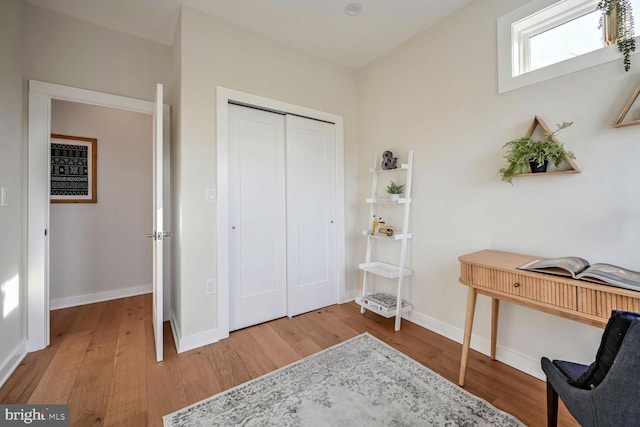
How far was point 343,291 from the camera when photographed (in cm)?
308

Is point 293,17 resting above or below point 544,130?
above

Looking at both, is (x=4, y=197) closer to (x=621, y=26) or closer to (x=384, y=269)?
(x=384, y=269)

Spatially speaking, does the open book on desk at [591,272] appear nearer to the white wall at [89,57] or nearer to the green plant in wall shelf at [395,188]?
the green plant in wall shelf at [395,188]

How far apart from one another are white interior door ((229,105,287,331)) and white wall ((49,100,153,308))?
1.87m

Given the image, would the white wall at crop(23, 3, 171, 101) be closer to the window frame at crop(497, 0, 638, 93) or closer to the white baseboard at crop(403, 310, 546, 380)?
the window frame at crop(497, 0, 638, 93)

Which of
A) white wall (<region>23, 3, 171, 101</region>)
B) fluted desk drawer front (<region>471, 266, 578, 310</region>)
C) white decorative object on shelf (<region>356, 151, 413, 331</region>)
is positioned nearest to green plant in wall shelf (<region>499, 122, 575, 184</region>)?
fluted desk drawer front (<region>471, 266, 578, 310</region>)

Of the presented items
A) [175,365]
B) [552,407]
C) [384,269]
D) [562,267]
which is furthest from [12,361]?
[562,267]

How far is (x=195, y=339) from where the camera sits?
2.12 metres

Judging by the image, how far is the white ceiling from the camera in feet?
6.85

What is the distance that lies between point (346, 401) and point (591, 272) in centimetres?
141

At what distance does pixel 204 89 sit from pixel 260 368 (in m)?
2.21

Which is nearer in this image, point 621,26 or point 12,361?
point 621,26

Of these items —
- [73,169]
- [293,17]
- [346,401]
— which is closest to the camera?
[346,401]

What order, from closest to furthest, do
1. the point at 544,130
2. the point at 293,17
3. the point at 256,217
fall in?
the point at 544,130 → the point at 293,17 → the point at 256,217
